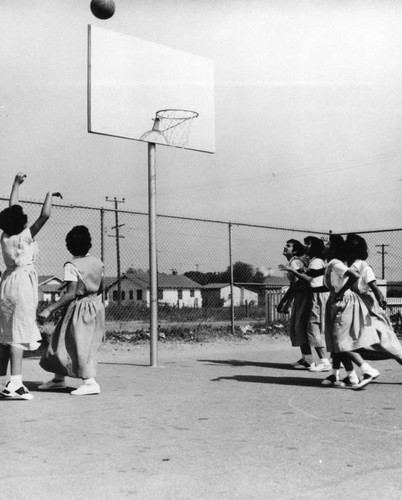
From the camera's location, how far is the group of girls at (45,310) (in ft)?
20.9

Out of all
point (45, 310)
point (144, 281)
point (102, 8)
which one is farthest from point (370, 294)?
point (144, 281)

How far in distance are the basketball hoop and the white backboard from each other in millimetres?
68

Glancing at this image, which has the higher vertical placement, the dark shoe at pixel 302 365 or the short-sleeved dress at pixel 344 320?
the short-sleeved dress at pixel 344 320

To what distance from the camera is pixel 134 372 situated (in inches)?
342

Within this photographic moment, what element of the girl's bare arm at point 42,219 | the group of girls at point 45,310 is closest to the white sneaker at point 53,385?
the group of girls at point 45,310

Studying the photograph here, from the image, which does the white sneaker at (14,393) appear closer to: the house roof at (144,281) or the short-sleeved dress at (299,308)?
the house roof at (144,281)

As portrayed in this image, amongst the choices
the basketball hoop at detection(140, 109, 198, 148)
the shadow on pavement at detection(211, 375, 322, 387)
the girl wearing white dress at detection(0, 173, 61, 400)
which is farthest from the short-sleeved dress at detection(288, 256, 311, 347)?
the girl wearing white dress at detection(0, 173, 61, 400)

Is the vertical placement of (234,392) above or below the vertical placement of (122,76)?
below

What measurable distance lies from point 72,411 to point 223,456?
196 cm

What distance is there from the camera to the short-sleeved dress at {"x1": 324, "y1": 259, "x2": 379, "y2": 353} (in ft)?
23.4

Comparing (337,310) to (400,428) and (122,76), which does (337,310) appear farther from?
(122,76)

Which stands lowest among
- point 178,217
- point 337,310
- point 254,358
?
point 254,358

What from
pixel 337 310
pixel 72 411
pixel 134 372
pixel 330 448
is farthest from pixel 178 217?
pixel 330 448

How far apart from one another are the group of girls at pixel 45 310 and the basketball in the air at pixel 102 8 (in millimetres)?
3636
